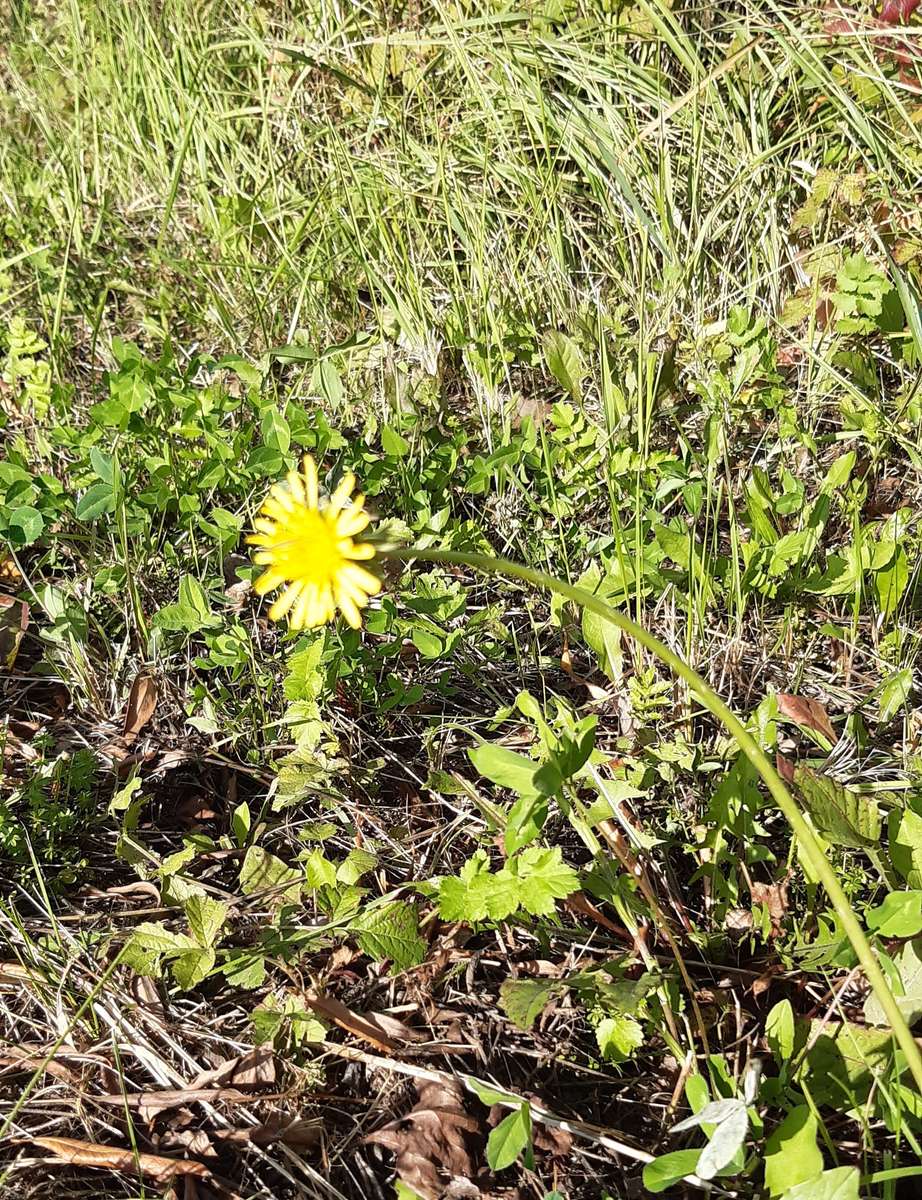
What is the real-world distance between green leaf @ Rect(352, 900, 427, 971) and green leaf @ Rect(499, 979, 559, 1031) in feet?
0.44

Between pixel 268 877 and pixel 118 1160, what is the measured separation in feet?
1.22

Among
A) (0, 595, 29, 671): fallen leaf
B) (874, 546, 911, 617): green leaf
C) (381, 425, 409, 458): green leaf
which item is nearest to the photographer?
(874, 546, 911, 617): green leaf

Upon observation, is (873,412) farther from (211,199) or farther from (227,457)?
(211,199)

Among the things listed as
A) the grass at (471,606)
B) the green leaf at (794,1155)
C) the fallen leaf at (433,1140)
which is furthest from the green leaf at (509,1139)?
the green leaf at (794,1155)

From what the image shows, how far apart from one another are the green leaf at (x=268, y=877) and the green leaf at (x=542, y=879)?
1.17ft

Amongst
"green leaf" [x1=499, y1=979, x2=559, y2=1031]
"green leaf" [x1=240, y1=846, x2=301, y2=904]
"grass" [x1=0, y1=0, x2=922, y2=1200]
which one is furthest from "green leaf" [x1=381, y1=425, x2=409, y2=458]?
"green leaf" [x1=499, y1=979, x2=559, y2=1031]

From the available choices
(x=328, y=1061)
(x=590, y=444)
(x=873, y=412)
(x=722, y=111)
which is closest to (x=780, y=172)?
(x=722, y=111)

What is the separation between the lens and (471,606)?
1803 mm

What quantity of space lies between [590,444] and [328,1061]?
3.61ft

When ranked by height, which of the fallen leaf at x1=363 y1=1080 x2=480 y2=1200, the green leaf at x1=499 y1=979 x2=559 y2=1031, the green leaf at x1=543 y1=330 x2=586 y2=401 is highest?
the green leaf at x1=543 y1=330 x2=586 y2=401

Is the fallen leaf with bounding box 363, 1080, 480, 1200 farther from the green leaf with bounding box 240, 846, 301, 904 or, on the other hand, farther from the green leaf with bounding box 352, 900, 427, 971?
the green leaf with bounding box 240, 846, 301, 904

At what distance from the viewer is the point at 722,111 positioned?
2.10m

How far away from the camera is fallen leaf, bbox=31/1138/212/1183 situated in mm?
1098

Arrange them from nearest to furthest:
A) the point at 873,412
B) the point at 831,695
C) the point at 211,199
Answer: the point at 831,695, the point at 873,412, the point at 211,199
